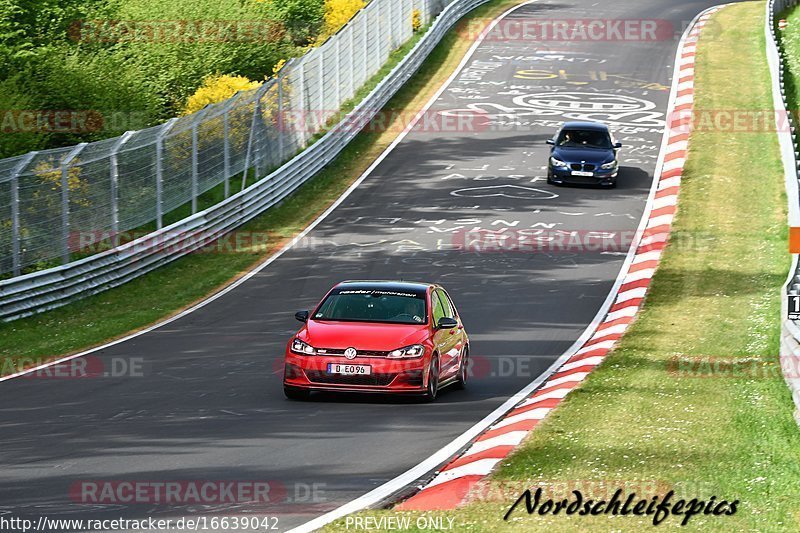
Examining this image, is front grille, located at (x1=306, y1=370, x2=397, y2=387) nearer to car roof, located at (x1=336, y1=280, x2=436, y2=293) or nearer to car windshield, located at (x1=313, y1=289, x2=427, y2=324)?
car windshield, located at (x1=313, y1=289, x2=427, y2=324)

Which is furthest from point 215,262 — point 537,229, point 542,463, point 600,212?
point 542,463

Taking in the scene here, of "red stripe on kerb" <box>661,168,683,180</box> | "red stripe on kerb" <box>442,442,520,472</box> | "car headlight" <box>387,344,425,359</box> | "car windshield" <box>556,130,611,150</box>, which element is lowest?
"red stripe on kerb" <box>442,442,520,472</box>

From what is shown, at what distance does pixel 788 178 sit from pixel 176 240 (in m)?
15.8

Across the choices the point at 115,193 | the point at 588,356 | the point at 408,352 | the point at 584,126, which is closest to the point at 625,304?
the point at 588,356

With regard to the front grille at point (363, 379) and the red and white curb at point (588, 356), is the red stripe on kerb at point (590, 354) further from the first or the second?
the front grille at point (363, 379)

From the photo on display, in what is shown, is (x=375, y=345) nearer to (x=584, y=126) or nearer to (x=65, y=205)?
(x=65, y=205)

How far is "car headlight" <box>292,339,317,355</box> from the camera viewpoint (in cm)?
1544

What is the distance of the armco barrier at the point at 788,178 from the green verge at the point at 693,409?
1.13ft

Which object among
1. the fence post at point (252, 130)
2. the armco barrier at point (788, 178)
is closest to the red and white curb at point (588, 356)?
the armco barrier at point (788, 178)

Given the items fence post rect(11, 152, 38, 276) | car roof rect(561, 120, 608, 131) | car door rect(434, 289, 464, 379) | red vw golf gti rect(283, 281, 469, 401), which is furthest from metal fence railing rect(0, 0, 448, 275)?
car door rect(434, 289, 464, 379)

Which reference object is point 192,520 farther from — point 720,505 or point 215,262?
point 215,262

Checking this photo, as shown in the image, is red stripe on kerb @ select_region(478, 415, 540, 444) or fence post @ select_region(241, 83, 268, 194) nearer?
red stripe on kerb @ select_region(478, 415, 540, 444)

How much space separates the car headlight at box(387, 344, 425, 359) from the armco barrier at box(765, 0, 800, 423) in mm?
4255

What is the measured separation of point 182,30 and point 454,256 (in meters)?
19.3
